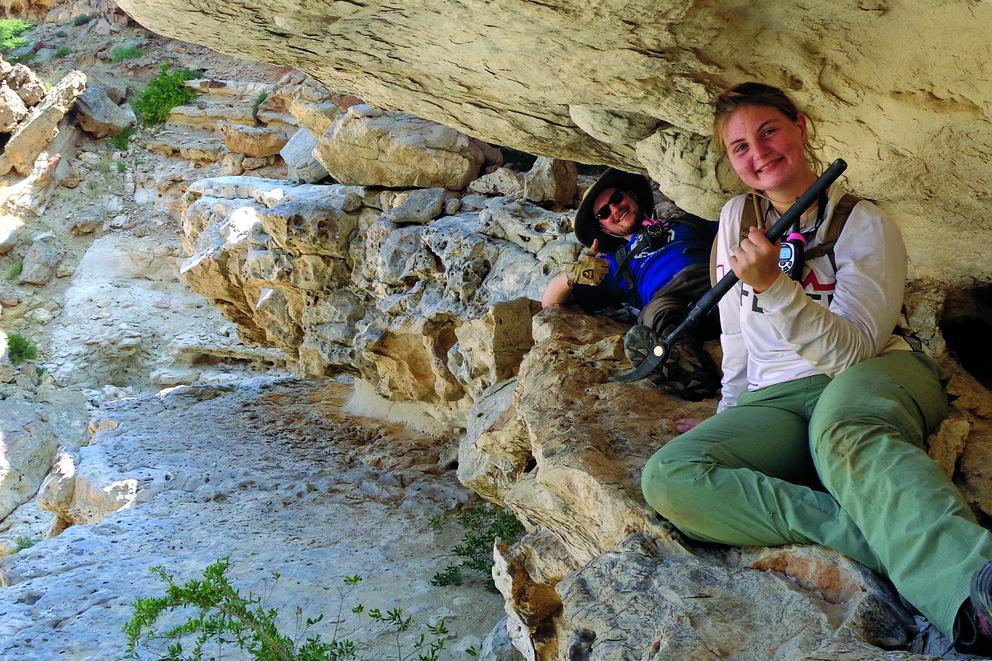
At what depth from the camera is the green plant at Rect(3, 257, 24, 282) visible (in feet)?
43.4

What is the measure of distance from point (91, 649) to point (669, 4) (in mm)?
3830

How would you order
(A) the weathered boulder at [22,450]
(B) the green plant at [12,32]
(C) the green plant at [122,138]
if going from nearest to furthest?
1. (A) the weathered boulder at [22,450]
2. (C) the green plant at [122,138]
3. (B) the green plant at [12,32]

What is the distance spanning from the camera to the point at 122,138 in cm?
1473

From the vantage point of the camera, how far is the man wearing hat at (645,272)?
329 centimetres

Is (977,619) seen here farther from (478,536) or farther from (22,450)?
(22,450)

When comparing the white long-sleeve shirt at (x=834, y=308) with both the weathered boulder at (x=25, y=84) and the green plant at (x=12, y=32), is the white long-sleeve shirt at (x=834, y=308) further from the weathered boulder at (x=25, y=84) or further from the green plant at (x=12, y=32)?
the green plant at (x=12, y=32)

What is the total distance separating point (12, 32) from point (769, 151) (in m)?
18.2

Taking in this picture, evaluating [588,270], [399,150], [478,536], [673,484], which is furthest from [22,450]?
[673,484]

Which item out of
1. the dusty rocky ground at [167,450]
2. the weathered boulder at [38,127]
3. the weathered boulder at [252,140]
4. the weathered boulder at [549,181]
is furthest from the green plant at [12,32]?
the weathered boulder at [549,181]

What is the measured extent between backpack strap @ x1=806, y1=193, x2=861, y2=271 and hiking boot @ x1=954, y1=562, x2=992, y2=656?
0.98 meters

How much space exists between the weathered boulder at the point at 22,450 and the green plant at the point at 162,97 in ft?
20.0

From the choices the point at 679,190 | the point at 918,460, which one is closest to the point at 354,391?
the point at 679,190

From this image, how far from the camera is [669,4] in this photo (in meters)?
2.45

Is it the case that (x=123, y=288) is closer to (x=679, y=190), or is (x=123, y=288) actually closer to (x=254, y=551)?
(x=254, y=551)
